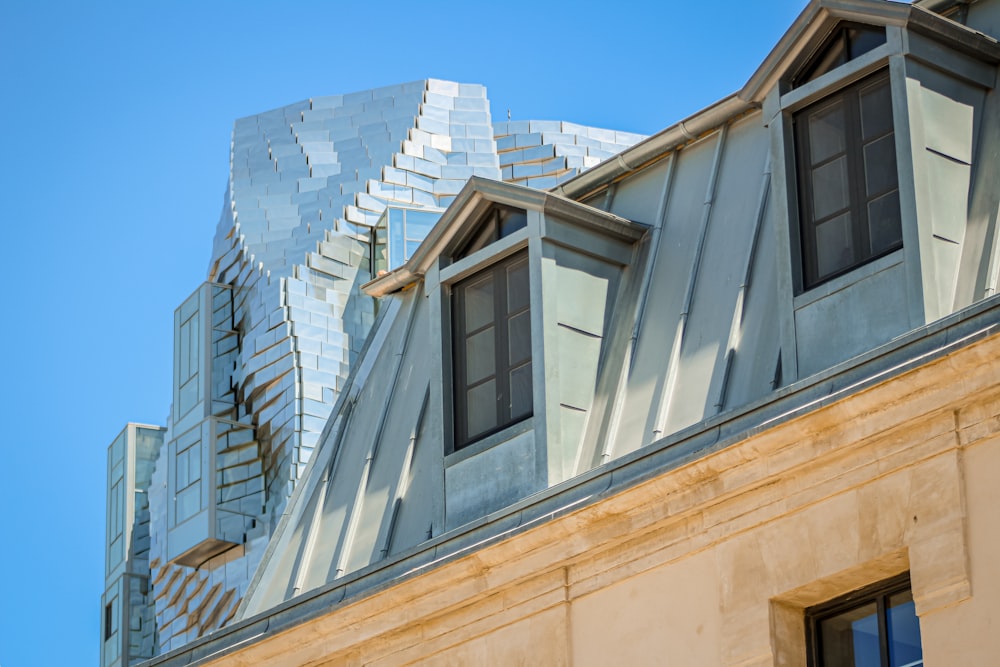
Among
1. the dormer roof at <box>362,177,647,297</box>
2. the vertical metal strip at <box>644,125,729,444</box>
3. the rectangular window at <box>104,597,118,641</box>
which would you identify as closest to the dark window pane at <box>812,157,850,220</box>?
the vertical metal strip at <box>644,125,729,444</box>

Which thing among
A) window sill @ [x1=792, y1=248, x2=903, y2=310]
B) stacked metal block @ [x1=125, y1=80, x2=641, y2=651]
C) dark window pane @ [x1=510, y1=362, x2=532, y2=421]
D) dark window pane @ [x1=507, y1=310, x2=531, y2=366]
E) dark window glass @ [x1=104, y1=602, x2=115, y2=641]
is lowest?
window sill @ [x1=792, y1=248, x2=903, y2=310]

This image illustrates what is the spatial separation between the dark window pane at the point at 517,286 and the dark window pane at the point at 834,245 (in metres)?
3.25

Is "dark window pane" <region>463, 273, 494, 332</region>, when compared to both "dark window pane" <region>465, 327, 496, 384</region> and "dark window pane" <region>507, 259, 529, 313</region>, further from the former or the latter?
"dark window pane" <region>507, 259, 529, 313</region>

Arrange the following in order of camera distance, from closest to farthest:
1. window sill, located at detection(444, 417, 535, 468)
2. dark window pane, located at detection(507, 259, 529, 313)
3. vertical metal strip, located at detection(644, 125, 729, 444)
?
vertical metal strip, located at detection(644, 125, 729, 444) → window sill, located at detection(444, 417, 535, 468) → dark window pane, located at detection(507, 259, 529, 313)

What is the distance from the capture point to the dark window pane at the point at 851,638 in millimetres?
17672

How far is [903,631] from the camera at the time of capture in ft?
57.1

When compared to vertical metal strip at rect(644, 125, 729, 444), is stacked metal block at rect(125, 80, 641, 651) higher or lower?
higher

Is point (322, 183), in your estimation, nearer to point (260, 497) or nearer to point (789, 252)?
point (260, 497)

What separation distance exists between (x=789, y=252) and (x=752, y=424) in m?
1.63

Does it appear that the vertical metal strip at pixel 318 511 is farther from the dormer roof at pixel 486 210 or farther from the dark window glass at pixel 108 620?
the dark window glass at pixel 108 620

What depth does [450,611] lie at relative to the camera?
67.2 feet

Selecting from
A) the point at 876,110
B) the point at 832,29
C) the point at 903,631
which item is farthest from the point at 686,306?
the point at 903,631

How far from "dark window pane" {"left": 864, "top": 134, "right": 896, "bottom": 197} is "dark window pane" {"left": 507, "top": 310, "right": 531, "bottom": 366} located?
3689 mm

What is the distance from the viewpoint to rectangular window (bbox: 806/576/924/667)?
17344 mm
